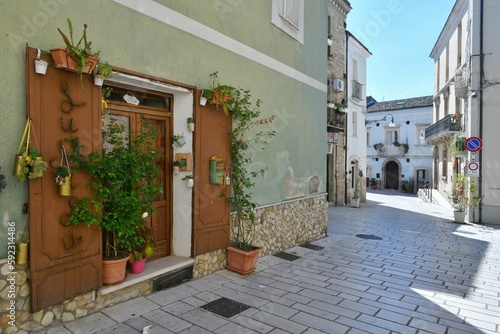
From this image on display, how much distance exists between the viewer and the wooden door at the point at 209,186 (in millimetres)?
4918

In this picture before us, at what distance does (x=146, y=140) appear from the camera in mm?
4348

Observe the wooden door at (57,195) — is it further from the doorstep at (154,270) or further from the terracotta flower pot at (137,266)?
the terracotta flower pot at (137,266)

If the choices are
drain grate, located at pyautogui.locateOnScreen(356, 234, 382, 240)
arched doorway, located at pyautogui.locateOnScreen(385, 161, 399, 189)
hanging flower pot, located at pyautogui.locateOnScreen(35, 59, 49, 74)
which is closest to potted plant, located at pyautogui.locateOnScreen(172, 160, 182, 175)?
hanging flower pot, located at pyautogui.locateOnScreen(35, 59, 49, 74)

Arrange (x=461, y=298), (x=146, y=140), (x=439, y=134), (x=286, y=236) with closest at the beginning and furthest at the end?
(x=146, y=140), (x=461, y=298), (x=286, y=236), (x=439, y=134)

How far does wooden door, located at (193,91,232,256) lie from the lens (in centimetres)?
492

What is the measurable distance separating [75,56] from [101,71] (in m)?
0.31

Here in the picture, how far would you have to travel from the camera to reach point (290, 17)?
23.7 feet

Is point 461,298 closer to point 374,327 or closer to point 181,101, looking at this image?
point 374,327

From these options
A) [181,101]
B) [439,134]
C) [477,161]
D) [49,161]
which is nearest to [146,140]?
[181,101]

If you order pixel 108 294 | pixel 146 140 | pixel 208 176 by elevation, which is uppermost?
Result: pixel 146 140

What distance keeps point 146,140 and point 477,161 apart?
12416 millimetres

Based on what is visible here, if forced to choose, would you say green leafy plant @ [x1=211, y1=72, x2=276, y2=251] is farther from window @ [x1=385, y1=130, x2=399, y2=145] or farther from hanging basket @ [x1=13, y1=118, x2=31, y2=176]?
window @ [x1=385, y1=130, x2=399, y2=145]

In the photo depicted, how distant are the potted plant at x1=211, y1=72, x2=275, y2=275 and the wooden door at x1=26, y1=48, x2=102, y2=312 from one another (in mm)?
2292

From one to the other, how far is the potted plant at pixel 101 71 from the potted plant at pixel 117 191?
66cm
